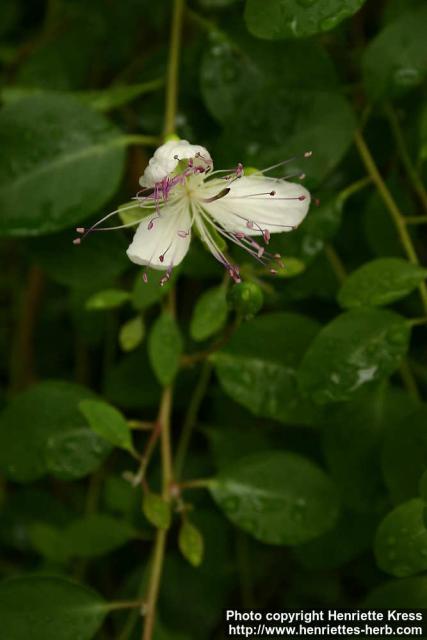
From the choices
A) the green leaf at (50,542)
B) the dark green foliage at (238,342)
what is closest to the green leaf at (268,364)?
the dark green foliage at (238,342)

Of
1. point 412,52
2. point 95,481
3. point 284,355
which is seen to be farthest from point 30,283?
point 412,52

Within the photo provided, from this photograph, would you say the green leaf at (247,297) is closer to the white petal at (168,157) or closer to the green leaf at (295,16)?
the white petal at (168,157)

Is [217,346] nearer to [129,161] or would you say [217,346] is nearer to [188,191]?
[188,191]

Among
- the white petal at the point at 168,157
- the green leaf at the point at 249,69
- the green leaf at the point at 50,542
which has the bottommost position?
the green leaf at the point at 50,542

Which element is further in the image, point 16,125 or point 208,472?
point 208,472

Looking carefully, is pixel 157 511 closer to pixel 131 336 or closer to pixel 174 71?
pixel 131 336

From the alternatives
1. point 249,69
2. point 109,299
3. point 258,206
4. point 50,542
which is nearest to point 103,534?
point 50,542

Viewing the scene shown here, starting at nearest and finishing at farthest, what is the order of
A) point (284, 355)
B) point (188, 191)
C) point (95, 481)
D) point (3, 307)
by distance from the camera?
point (188, 191), point (284, 355), point (95, 481), point (3, 307)
